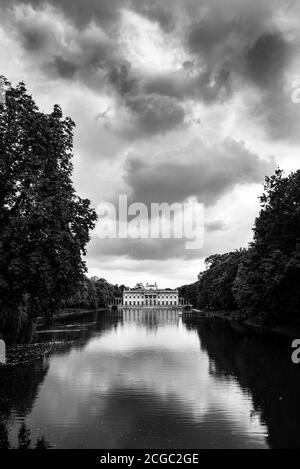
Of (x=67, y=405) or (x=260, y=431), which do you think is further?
(x=67, y=405)

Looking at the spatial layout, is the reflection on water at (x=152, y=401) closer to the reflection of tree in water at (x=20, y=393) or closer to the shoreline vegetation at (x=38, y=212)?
the reflection of tree in water at (x=20, y=393)

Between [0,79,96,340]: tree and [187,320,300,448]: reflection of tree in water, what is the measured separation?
40.2ft

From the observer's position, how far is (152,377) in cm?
2842

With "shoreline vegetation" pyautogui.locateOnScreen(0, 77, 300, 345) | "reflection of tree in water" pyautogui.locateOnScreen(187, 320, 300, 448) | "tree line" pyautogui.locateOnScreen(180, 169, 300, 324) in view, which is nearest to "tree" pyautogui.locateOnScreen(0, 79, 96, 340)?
"shoreline vegetation" pyautogui.locateOnScreen(0, 77, 300, 345)

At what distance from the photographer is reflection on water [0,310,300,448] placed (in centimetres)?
1598

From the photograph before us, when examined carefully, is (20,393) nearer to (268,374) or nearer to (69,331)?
(268,374)

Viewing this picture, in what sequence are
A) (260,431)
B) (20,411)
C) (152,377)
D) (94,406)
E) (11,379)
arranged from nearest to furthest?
(260,431) → (20,411) → (94,406) → (11,379) → (152,377)

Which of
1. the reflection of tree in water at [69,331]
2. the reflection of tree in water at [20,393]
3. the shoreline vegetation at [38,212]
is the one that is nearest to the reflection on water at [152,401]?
the reflection of tree in water at [20,393]

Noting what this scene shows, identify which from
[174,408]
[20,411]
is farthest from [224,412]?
[20,411]

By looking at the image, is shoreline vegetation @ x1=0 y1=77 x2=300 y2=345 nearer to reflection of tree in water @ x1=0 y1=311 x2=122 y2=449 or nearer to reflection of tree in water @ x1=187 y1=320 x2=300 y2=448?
reflection of tree in water @ x1=0 y1=311 x2=122 y2=449

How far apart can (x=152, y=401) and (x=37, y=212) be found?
11.0 meters
